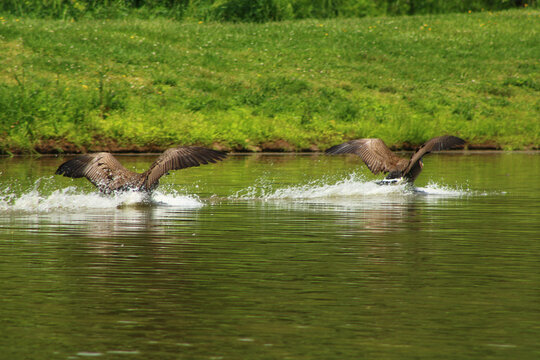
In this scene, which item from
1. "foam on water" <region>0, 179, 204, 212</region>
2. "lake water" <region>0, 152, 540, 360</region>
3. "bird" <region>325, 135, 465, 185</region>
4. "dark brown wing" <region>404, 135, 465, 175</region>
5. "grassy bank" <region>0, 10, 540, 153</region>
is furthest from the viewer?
"grassy bank" <region>0, 10, 540, 153</region>

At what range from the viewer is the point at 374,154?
1612cm

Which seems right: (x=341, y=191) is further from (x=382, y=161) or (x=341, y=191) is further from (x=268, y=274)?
(x=268, y=274)

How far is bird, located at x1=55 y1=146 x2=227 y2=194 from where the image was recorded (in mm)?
13312

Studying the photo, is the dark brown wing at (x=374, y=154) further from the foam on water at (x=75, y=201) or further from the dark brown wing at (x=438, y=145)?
the foam on water at (x=75, y=201)

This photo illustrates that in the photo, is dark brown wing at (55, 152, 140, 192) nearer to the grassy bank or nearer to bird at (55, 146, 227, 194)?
bird at (55, 146, 227, 194)

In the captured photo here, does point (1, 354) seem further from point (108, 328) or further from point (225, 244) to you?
point (225, 244)

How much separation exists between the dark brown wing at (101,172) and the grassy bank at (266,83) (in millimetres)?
11031

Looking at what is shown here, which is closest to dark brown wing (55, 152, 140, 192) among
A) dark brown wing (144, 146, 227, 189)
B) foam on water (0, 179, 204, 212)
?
foam on water (0, 179, 204, 212)

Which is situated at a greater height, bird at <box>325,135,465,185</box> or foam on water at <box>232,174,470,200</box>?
bird at <box>325,135,465,185</box>

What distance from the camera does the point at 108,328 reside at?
20.5 feet

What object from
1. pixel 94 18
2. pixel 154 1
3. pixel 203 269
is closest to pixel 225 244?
pixel 203 269

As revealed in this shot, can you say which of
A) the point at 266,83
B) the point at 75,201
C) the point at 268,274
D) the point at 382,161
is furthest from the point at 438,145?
the point at 266,83

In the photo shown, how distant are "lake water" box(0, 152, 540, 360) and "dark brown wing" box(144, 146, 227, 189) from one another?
481mm

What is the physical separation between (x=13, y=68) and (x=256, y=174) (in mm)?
15721
